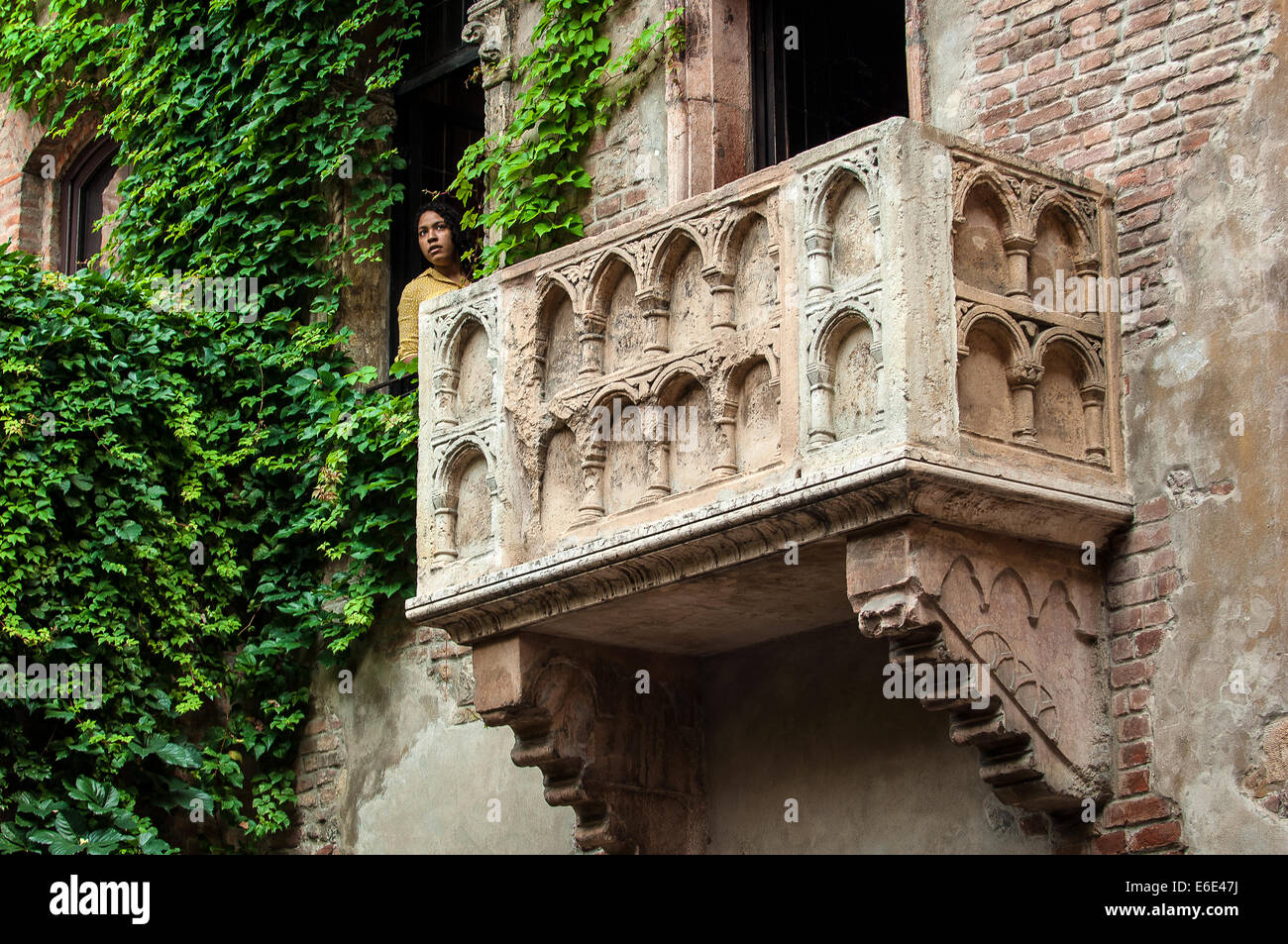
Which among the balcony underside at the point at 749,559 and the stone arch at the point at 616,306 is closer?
the balcony underside at the point at 749,559

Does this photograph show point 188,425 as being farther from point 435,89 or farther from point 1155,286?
point 1155,286

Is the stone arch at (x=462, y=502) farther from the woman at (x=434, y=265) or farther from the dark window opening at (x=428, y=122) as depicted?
the dark window opening at (x=428, y=122)

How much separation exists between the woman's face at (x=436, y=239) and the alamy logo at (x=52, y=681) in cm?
250

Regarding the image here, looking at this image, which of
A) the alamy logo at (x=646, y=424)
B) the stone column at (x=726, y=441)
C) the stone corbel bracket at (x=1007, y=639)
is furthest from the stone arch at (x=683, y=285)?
the stone corbel bracket at (x=1007, y=639)

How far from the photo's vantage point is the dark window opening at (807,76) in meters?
9.83

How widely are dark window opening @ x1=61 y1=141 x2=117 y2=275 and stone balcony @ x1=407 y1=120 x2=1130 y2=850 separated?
19.6 feet

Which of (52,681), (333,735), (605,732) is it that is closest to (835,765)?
(605,732)

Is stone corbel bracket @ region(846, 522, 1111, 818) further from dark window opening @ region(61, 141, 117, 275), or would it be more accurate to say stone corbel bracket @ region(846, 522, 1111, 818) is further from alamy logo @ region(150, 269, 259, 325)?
dark window opening @ region(61, 141, 117, 275)

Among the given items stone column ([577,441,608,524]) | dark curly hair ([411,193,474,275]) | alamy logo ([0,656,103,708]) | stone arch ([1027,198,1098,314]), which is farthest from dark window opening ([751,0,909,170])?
alamy logo ([0,656,103,708])

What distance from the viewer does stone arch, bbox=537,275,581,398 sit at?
8570 millimetres

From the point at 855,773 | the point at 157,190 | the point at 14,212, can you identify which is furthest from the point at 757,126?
the point at 14,212

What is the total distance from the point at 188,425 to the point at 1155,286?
193 inches

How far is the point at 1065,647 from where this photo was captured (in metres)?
7.68

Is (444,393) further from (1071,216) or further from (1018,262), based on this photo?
(1071,216)
